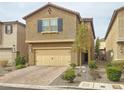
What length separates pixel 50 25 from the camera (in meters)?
25.1

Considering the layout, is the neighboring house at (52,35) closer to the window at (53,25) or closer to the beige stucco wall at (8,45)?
the window at (53,25)

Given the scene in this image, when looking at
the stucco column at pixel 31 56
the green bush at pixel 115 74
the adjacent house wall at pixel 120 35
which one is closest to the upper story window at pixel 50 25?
the stucco column at pixel 31 56

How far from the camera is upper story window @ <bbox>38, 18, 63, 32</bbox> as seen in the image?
2466 cm

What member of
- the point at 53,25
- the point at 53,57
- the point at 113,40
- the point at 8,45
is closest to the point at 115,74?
the point at 53,57

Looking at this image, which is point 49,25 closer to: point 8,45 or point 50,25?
point 50,25

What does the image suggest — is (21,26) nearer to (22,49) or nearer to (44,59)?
(22,49)

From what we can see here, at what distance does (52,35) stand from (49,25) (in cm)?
127

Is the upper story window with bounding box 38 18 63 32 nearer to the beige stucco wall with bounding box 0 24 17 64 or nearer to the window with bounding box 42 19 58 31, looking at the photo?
the window with bounding box 42 19 58 31

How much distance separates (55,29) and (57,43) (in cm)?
167

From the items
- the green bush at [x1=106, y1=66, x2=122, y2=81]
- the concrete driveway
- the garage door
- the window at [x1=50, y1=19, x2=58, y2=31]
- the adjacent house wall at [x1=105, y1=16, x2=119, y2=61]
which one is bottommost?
the concrete driveway

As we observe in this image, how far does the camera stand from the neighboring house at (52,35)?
24422mm

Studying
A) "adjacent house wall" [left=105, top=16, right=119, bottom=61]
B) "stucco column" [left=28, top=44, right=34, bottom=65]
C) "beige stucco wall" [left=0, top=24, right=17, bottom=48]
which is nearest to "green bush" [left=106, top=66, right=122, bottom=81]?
"adjacent house wall" [left=105, top=16, right=119, bottom=61]

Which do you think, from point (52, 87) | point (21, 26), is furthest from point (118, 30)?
point (21, 26)

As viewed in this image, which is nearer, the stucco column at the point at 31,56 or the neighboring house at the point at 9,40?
the stucco column at the point at 31,56
